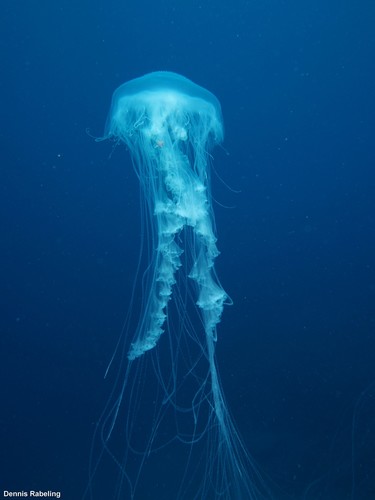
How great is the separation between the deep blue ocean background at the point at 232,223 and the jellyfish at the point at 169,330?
235mm

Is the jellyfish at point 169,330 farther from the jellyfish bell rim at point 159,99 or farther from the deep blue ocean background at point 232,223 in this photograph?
the deep blue ocean background at point 232,223

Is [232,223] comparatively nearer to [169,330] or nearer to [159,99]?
[169,330]

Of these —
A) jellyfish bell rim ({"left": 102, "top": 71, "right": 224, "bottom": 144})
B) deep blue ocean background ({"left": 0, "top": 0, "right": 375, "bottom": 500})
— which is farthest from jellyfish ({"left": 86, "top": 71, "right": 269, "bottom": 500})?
deep blue ocean background ({"left": 0, "top": 0, "right": 375, "bottom": 500})

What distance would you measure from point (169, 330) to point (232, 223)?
141 centimetres

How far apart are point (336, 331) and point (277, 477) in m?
1.88

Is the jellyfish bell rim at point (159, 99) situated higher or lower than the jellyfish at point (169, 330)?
higher

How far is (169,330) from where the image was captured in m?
5.05

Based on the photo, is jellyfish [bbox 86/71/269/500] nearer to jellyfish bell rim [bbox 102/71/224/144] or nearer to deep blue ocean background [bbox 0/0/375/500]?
jellyfish bell rim [bbox 102/71/224/144]

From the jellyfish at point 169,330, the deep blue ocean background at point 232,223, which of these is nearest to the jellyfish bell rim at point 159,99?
the jellyfish at point 169,330

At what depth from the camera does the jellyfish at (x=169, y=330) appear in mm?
4633

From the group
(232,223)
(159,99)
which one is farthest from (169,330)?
(159,99)

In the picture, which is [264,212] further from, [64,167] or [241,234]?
[64,167]

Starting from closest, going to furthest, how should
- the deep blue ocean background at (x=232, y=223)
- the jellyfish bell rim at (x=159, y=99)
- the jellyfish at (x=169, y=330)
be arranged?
the jellyfish at (x=169, y=330)
the jellyfish bell rim at (x=159, y=99)
the deep blue ocean background at (x=232, y=223)

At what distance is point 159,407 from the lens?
5.57 metres
